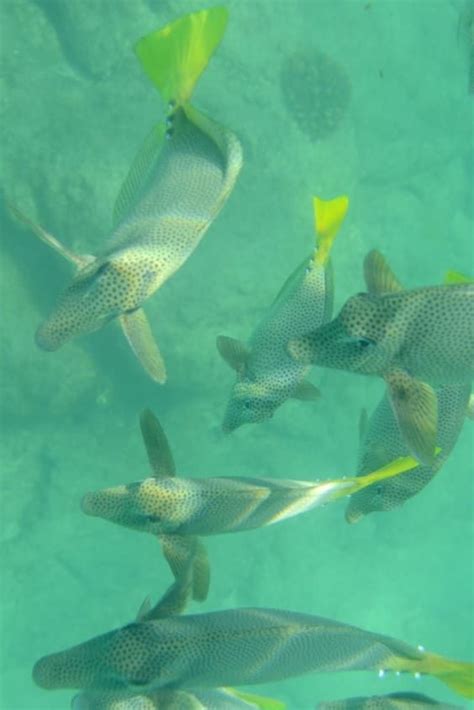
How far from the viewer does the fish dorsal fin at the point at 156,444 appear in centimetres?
306

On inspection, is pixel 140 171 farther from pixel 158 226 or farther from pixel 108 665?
pixel 108 665

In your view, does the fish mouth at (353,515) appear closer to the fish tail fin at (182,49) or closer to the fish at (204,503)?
the fish at (204,503)

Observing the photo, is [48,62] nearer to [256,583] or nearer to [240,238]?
[240,238]

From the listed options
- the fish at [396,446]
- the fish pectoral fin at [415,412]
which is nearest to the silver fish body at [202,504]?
the fish at [396,446]

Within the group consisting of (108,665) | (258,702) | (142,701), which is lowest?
(258,702)

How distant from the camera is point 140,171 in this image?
3014 millimetres

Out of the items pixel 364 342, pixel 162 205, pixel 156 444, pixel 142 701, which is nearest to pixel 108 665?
pixel 142 701

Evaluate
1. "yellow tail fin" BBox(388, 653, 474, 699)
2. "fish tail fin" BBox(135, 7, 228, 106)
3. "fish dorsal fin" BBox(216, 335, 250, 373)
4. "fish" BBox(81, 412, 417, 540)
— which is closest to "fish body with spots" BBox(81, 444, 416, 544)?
"fish" BBox(81, 412, 417, 540)

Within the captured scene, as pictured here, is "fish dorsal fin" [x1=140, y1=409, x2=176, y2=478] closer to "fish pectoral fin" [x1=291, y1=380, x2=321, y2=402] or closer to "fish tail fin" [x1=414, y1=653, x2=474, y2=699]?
"fish pectoral fin" [x1=291, y1=380, x2=321, y2=402]

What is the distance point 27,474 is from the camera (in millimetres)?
9156

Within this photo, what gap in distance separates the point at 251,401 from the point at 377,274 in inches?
40.9

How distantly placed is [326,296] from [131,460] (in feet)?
21.5

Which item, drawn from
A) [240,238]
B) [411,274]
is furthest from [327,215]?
[411,274]

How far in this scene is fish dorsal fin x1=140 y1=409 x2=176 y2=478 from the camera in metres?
3.06
